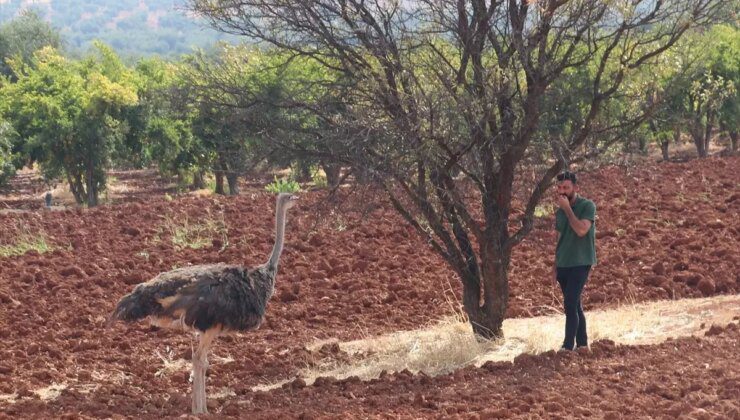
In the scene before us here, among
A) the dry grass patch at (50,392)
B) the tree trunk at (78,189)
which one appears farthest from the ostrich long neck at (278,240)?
the tree trunk at (78,189)

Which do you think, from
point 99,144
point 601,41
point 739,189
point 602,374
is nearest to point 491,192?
point 601,41

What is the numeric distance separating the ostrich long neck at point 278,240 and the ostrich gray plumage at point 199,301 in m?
0.36

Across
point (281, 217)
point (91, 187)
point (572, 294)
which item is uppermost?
point (281, 217)

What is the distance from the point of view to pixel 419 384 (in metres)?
9.09

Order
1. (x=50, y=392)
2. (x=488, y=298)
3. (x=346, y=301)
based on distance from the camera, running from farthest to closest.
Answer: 1. (x=346, y=301)
2. (x=488, y=298)
3. (x=50, y=392)

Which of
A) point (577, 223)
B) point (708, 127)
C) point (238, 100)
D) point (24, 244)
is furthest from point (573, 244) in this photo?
point (708, 127)

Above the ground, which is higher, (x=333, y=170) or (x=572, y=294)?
(x=333, y=170)

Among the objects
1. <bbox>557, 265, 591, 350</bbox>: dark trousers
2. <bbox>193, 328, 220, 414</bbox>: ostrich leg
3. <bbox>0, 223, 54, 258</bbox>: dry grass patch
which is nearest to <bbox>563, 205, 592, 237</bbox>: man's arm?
<bbox>557, 265, 591, 350</bbox>: dark trousers

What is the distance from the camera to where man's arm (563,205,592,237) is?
9.47 meters

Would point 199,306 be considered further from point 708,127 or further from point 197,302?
point 708,127

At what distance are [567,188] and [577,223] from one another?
33 centimetres

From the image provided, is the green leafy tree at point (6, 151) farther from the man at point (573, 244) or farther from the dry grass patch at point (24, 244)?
the man at point (573, 244)

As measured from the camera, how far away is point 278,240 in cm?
955

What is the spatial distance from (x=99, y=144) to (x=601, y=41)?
20915mm
